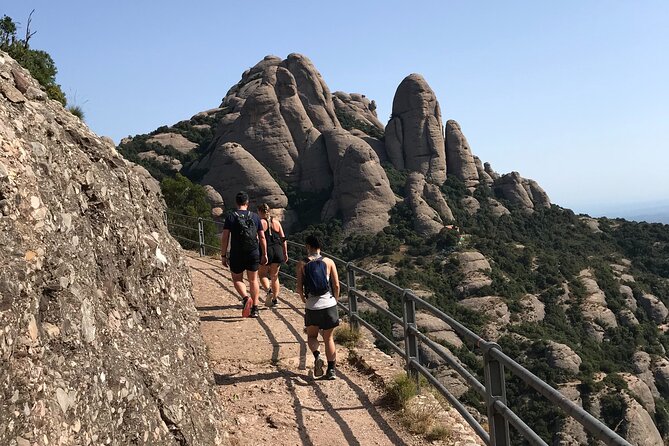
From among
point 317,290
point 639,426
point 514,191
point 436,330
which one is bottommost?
point 639,426

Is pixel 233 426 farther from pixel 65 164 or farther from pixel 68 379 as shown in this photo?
pixel 65 164

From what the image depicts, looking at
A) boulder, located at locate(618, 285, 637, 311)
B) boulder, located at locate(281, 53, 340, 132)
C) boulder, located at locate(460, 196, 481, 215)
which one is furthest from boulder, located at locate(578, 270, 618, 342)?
boulder, located at locate(281, 53, 340, 132)

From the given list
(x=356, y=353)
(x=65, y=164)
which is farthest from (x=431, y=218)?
(x=65, y=164)

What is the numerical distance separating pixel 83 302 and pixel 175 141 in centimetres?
8340

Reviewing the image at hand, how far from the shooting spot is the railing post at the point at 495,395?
15.3 feet

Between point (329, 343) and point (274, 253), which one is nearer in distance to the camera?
point (329, 343)

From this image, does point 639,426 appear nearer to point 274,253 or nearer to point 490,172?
point 274,253

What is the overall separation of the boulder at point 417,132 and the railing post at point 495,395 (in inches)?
3056

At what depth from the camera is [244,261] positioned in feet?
31.7

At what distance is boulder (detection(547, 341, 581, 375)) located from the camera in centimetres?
4375

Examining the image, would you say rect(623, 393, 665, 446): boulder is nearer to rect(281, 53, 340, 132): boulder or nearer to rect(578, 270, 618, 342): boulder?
rect(578, 270, 618, 342): boulder

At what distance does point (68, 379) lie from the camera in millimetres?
3730

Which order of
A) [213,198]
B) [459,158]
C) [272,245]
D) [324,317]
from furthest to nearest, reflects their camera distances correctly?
[459,158] < [213,198] < [272,245] < [324,317]

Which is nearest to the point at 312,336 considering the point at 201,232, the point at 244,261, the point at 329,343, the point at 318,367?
the point at 329,343
